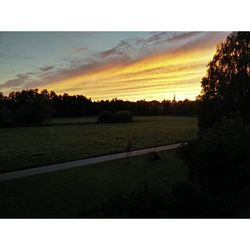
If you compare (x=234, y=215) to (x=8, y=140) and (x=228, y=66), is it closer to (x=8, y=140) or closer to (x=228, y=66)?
(x=228, y=66)

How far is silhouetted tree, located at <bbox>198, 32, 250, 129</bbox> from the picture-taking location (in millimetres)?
11477

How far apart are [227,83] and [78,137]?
6.63 metres

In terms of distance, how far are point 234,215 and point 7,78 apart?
767 cm

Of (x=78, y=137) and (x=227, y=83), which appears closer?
(x=227, y=83)

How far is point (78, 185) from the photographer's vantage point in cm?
919

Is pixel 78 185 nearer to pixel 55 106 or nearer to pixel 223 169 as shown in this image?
pixel 55 106

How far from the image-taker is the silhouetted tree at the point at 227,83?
37.7 feet

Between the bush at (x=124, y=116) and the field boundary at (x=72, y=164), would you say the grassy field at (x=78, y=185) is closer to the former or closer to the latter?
the field boundary at (x=72, y=164)

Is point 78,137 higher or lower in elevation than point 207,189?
higher

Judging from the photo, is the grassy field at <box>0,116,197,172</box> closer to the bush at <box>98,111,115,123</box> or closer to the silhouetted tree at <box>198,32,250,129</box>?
the bush at <box>98,111,115,123</box>

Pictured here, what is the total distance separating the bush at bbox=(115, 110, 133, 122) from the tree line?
0.53ft

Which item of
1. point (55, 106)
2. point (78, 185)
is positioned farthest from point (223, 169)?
point (55, 106)

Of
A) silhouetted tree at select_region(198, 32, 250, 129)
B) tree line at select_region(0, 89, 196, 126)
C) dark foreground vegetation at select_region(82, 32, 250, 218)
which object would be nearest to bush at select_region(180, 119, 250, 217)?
dark foreground vegetation at select_region(82, 32, 250, 218)
